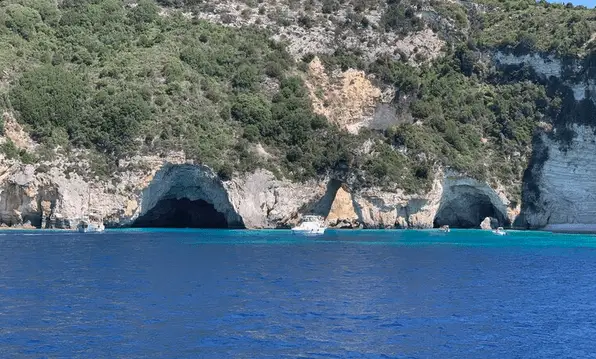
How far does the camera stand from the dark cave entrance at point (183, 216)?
84.9m

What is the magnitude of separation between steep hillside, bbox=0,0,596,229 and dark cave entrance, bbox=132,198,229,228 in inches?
424

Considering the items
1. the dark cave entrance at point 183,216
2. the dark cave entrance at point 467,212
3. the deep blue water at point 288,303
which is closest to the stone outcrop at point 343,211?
the dark cave entrance at point 467,212

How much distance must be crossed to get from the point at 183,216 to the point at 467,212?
33.9m

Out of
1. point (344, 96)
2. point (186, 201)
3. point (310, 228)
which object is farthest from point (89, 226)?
point (344, 96)

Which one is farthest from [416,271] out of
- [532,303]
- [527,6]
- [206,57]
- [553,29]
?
[527,6]

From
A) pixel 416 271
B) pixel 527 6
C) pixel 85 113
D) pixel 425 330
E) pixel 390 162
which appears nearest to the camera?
pixel 425 330

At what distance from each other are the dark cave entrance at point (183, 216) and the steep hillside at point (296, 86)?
35.4 ft

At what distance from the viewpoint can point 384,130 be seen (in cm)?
8794

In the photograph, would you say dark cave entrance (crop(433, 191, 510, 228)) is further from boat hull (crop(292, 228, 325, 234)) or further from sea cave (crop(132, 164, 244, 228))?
sea cave (crop(132, 164, 244, 228))

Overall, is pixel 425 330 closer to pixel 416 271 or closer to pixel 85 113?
pixel 416 271

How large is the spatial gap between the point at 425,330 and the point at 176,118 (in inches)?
2204

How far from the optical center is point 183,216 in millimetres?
89688

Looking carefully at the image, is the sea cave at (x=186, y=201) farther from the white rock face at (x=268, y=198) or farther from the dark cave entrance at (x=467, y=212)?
the dark cave entrance at (x=467, y=212)

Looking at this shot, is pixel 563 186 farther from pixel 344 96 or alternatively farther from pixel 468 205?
pixel 344 96
